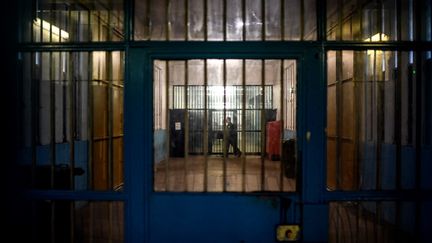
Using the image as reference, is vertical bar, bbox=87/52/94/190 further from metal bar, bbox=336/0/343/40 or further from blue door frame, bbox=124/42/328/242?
metal bar, bbox=336/0/343/40

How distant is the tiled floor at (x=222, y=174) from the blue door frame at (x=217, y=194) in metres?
0.13

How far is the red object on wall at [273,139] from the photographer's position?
3.88 m

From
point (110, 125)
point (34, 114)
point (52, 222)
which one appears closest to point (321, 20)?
point (110, 125)

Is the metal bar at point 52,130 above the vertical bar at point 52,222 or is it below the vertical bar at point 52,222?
above

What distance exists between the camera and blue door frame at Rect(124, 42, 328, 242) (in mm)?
3664

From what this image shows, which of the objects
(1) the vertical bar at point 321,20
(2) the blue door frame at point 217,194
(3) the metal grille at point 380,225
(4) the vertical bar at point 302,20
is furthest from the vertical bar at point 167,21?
(3) the metal grille at point 380,225

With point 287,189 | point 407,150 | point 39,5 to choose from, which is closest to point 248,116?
point 287,189

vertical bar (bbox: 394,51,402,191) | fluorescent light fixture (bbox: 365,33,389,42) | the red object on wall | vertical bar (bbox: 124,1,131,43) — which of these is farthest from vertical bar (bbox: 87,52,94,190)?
vertical bar (bbox: 394,51,402,191)

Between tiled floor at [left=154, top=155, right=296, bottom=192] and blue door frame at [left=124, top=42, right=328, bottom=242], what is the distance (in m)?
0.13

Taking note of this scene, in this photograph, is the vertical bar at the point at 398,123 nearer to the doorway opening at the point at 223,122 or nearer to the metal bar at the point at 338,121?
the metal bar at the point at 338,121

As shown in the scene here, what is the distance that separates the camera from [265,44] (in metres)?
3.67

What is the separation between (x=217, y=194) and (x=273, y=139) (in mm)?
849

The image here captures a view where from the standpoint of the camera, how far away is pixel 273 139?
3785mm

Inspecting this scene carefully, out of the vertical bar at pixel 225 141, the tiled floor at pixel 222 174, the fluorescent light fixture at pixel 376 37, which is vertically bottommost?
the tiled floor at pixel 222 174
